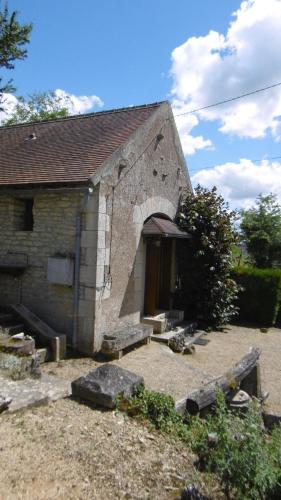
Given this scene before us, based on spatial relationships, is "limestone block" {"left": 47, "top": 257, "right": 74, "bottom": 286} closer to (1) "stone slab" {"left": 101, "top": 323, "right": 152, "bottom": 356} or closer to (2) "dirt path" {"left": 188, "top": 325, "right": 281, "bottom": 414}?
(1) "stone slab" {"left": 101, "top": 323, "right": 152, "bottom": 356}

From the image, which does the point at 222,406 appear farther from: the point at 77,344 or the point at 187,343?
the point at 187,343

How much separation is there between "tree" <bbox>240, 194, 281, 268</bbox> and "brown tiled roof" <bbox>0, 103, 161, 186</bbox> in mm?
11024

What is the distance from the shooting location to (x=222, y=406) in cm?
368

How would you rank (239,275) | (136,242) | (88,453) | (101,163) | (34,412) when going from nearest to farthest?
(88,453) < (34,412) < (101,163) < (136,242) < (239,275)

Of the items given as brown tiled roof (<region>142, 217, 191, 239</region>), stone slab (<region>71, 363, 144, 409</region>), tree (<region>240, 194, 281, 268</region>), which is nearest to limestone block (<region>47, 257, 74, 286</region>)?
brown tiled roof (<region>142, 217, 191, 239</region>)

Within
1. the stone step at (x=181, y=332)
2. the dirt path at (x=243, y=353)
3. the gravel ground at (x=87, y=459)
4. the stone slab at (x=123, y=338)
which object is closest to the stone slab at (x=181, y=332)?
the stone step at (x=181, y=332)

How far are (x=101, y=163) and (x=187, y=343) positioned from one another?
4.84 meters

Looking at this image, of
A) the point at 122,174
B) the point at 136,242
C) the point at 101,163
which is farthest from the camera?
the point at 136,242

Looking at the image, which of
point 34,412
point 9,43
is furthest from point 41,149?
point 34,412

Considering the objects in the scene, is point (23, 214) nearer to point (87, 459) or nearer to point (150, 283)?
point (150, 283)

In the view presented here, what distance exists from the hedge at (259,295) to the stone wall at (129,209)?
373cm

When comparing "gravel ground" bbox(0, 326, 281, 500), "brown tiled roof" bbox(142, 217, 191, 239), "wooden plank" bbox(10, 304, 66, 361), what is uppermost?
"brown tiled roof" bbox(142, 217, 191, 239)

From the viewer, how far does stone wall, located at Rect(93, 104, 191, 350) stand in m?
7.39

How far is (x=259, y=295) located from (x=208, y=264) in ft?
8.25
